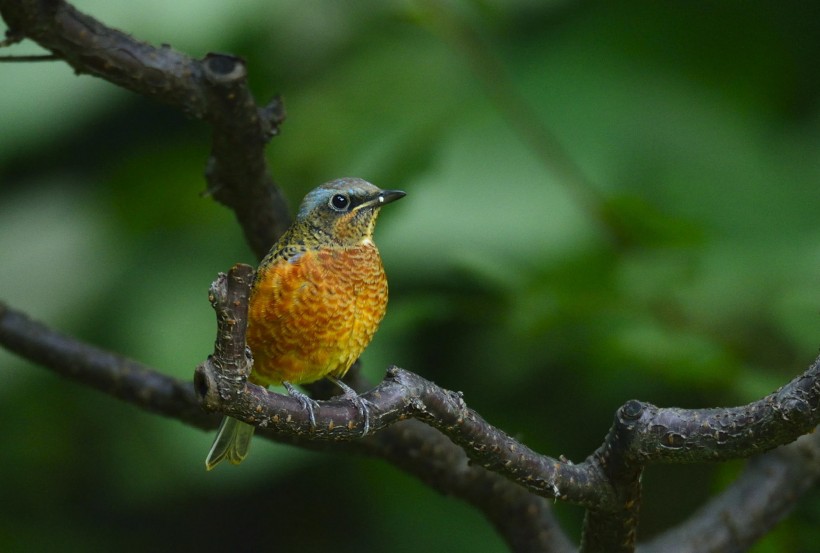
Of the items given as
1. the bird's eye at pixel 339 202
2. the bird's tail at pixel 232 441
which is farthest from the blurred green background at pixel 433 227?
the bird's tail at pixel 232 441

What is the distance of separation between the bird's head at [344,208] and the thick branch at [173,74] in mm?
180

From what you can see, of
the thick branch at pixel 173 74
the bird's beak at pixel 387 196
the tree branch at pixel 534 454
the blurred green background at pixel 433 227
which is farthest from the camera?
the blurred green background at pixel 433 227

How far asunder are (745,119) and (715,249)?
1.01 metres

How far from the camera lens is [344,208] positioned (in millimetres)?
2516

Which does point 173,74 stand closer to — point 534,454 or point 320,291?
point 320,291

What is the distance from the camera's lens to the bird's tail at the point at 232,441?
2703 millimetres

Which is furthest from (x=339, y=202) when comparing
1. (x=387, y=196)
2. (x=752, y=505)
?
(x=752, y=505)

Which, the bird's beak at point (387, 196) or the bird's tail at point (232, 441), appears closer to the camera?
the bird's beak at point (387, 196)

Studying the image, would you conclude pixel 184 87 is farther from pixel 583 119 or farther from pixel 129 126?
pixel 129 126

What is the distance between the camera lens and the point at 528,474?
6.77 feet

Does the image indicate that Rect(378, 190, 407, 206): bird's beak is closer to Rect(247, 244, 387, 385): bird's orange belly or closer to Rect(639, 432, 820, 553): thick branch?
Rect(247, 244, 387, 385): bird's orange belly

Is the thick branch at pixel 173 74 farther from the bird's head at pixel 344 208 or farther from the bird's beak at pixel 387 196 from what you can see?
the bird's beak at pixel 387 196

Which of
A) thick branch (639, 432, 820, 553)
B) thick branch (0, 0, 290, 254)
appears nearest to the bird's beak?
thick branch (0, 0, 290, 254)

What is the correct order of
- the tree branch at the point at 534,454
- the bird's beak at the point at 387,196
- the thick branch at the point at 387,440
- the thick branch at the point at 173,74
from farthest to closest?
the thick branch at the point at 387,440 < the bird's beak at the point at 387,196 < the thick branch at the point at 173,74 < the tree branch at the point at 534,454
